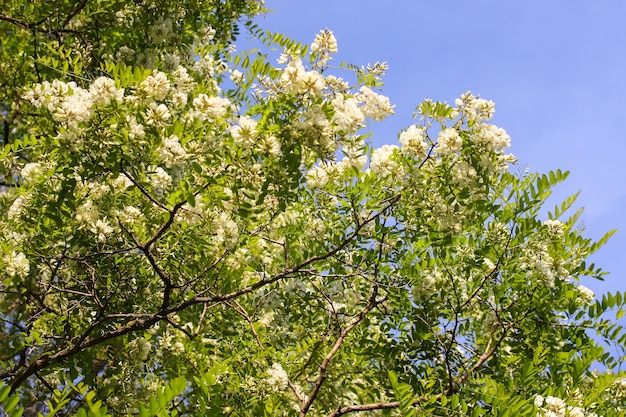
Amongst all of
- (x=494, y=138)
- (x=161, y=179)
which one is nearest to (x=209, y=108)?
(x=161, y=179)

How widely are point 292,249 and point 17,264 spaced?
6.48 ft

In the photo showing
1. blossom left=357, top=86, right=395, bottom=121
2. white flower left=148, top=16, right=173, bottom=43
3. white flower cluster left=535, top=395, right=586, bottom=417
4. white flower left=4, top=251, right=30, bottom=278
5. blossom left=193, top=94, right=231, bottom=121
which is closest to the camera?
white flower cluster left=535, top=395, right=586, bottom=417

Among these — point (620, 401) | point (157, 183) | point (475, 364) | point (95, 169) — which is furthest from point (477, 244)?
point (95, 169)

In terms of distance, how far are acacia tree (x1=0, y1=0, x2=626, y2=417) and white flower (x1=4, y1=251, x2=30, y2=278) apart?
0.02 meters

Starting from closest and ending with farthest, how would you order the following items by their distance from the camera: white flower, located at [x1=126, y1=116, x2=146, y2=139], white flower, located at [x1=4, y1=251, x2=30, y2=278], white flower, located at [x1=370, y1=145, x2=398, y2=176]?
white flower, located at [x1=126, y1=116, x2=146, y2=139] → white flower, located at [x1=370, y1=145, x2=398, y2=176] → white flower, located at [x1=4, y1=251, x2=30, y2=278]

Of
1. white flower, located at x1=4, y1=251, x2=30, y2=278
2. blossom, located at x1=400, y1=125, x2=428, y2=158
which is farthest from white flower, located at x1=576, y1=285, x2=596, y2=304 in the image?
white flower, located at x1=4, y1=251, x2=30, y2=278

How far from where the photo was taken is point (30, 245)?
475 centimetres

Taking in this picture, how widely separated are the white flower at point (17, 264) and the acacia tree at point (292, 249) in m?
0.02

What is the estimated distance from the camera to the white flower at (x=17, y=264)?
4.44 meters

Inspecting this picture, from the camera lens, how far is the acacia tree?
3688 mm

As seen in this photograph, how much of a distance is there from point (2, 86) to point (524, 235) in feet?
18.2

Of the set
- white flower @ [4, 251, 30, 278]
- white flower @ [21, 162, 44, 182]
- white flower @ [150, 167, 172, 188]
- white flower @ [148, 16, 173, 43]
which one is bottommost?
white flower @ [4, 251, 30, 278]

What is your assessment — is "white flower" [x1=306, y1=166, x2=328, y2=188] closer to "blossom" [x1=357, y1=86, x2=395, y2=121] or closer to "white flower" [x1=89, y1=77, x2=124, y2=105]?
"blossom" [x1=357, y1=86, x2=395, y2=121]

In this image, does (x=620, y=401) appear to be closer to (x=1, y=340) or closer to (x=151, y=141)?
(x=151, y=141)
